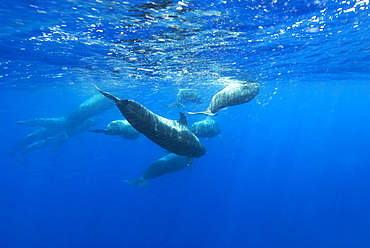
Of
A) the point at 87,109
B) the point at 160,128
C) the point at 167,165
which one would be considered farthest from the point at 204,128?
the point at 87,109

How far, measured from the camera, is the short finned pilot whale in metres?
4.13

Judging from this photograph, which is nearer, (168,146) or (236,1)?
(168,146)

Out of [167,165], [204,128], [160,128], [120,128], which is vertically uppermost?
[160,128]

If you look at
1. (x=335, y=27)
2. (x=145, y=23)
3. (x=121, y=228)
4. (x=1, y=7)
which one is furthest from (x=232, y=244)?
(x=1, y=7)

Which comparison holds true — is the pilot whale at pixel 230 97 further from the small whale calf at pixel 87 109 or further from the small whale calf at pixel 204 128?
the small whale calf at pixel 87 109

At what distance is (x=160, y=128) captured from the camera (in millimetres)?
4789

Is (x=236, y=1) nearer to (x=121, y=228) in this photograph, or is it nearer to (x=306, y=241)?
(x=306, y=241)

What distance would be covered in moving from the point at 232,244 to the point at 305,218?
9997mm

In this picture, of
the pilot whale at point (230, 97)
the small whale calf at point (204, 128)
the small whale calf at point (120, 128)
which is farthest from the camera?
the small whale calf at point (204, 128)

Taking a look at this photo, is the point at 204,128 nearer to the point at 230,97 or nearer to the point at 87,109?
the point at 230,97

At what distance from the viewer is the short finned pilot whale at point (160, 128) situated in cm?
413

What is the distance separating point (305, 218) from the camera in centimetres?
2908

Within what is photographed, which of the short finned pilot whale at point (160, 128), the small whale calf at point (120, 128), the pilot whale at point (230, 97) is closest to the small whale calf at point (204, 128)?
the pilot whale at point (230, 97)

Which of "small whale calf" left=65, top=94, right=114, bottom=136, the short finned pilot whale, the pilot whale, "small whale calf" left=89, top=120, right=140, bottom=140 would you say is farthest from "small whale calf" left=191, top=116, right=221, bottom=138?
"small whale calf" left=65, top=94, right=114, bottom=136
